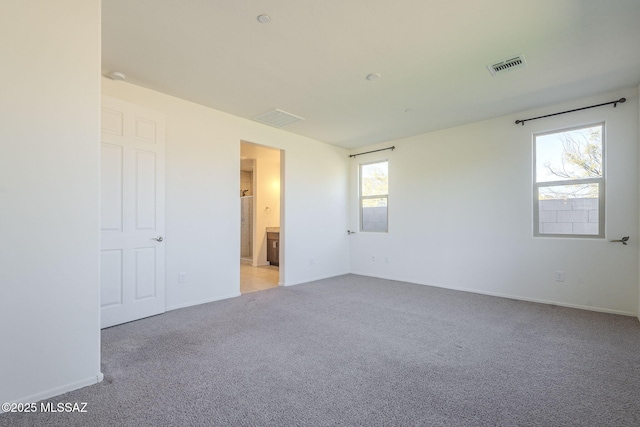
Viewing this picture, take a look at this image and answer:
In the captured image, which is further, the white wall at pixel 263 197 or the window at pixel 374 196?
the white wall at pixel 263 197

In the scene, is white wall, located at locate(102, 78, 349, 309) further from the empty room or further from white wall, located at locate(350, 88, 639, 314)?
white wall, located at locate(350, 88, 639, 314)

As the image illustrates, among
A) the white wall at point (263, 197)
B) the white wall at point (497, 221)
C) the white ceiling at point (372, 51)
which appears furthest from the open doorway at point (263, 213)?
the white ceiling at point (372, 51)

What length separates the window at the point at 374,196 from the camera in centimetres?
562

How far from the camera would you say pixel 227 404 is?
5.59 ft

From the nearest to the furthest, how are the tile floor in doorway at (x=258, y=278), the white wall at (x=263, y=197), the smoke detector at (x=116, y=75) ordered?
the smoke detector at (x=116, y=75)
the tile floor in doorway at (x=258, y=278)
the white wall at (x=263, y=197)

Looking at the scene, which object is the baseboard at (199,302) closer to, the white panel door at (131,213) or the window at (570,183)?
the white panel door at (131,213)

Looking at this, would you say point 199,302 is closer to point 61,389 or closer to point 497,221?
point 61,389

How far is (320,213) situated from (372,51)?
3.23 meters

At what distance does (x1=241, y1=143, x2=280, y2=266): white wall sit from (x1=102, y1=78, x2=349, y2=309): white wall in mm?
2023

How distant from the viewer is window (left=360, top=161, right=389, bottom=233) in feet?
18.4

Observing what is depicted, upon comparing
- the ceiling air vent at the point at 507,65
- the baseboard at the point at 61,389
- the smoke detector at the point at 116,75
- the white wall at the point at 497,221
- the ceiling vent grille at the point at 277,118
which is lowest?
the baseboard at the point at 61,389

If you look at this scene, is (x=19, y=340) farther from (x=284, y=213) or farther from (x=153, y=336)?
(x=284, y=213)

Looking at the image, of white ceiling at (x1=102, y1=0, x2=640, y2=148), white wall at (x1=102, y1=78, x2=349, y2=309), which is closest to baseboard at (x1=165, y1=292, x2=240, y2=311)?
white wall at (x1=102, y1=78, x2=349, y2=309)

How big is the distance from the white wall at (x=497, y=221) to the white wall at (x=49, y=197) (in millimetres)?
4483
